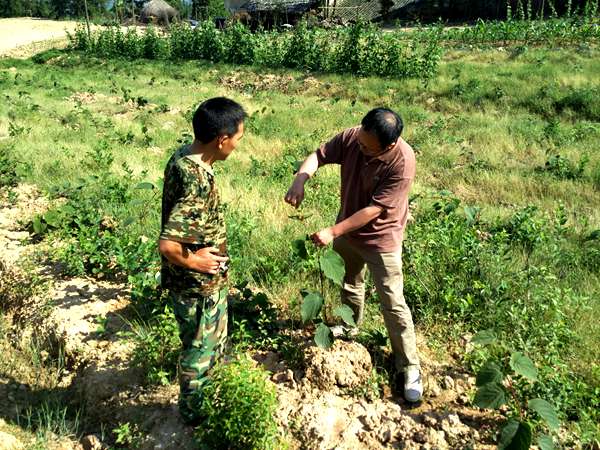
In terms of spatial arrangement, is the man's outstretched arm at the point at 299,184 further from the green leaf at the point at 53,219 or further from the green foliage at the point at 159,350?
the green leaf at the point at 53,219

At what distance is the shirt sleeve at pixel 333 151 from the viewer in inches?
134

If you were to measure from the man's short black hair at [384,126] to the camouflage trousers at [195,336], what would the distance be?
4.18 ft

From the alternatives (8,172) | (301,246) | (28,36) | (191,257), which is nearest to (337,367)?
(301,246)

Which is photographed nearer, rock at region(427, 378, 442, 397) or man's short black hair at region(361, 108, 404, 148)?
man's short black hair at region(361, 108, 404, 148)

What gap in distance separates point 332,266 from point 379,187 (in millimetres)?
565

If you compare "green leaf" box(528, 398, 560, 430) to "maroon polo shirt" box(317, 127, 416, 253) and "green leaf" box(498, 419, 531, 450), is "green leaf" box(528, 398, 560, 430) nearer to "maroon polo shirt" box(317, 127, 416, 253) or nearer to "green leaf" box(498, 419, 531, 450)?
"green leaf" box(498, 419, 531, 450)

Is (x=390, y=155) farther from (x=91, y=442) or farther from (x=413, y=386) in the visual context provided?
(x=91, y=442)

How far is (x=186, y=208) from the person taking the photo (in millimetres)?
2479

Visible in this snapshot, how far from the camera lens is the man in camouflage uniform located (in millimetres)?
2475

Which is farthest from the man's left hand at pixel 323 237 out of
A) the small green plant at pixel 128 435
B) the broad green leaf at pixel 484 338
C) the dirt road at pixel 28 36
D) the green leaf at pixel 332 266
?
the dirt road at pixel 28 36

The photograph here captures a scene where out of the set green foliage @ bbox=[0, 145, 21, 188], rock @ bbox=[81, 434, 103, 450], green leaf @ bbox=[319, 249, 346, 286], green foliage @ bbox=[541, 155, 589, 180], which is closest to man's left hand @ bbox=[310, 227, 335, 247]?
green leaf @ bbox=[319, 249, 346, 286]

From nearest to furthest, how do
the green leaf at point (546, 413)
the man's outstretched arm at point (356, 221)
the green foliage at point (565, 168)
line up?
1. the green leaf at point (546, 413)
2. the man's outstretched arm at point (356, 221)
3. the green foliage at point (565, 168)

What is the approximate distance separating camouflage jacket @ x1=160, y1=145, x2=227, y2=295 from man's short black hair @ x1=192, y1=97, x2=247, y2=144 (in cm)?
13

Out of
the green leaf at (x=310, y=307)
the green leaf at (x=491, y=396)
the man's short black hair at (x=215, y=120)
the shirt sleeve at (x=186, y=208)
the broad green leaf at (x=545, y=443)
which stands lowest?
the broad green leaf at (x=545, y=443)
